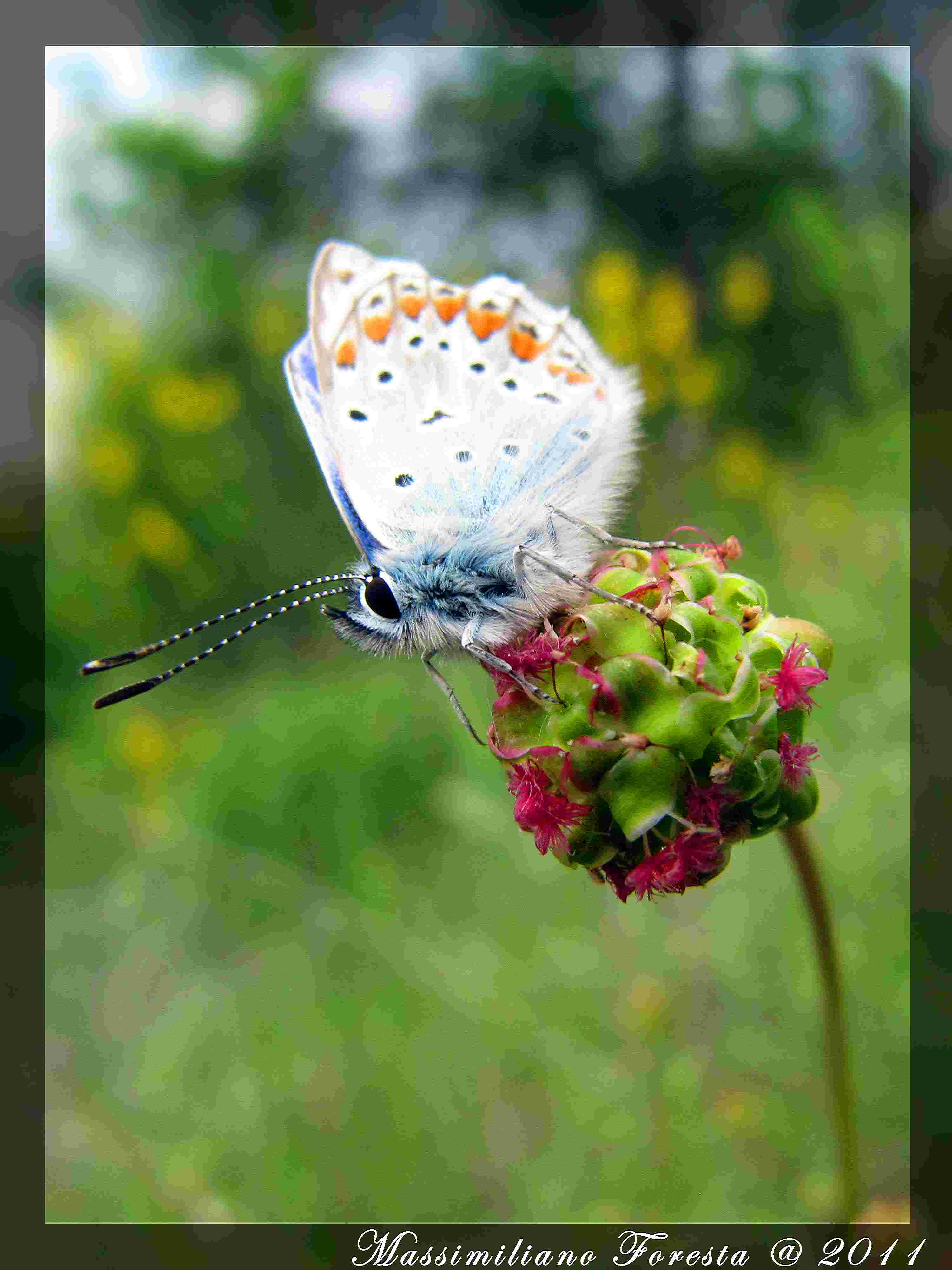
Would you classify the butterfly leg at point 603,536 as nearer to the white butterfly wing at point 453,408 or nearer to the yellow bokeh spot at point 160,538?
the white butterfly wing at point 453,408

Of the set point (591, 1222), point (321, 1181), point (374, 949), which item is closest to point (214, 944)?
point (374, 949)

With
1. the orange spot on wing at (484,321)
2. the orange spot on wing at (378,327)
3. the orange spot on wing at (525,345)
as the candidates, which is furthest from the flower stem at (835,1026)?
the orange spot on wing at (378,327)

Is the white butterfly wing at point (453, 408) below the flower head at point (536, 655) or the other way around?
the other way around

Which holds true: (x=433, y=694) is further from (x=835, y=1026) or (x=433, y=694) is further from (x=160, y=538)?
(x=835, y=1026)

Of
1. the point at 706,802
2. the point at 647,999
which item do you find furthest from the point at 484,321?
the point at 647,999

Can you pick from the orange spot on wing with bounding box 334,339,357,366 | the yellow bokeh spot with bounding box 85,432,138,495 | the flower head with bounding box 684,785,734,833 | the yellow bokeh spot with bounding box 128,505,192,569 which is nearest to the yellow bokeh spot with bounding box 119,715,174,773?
the yellow bokeh spot with bounding box 128,505,192,569

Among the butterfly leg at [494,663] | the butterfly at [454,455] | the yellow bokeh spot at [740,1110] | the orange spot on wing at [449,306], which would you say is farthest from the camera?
the yellow bokeh spot at [740,1110]

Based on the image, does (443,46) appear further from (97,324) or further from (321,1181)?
(321,1181)
